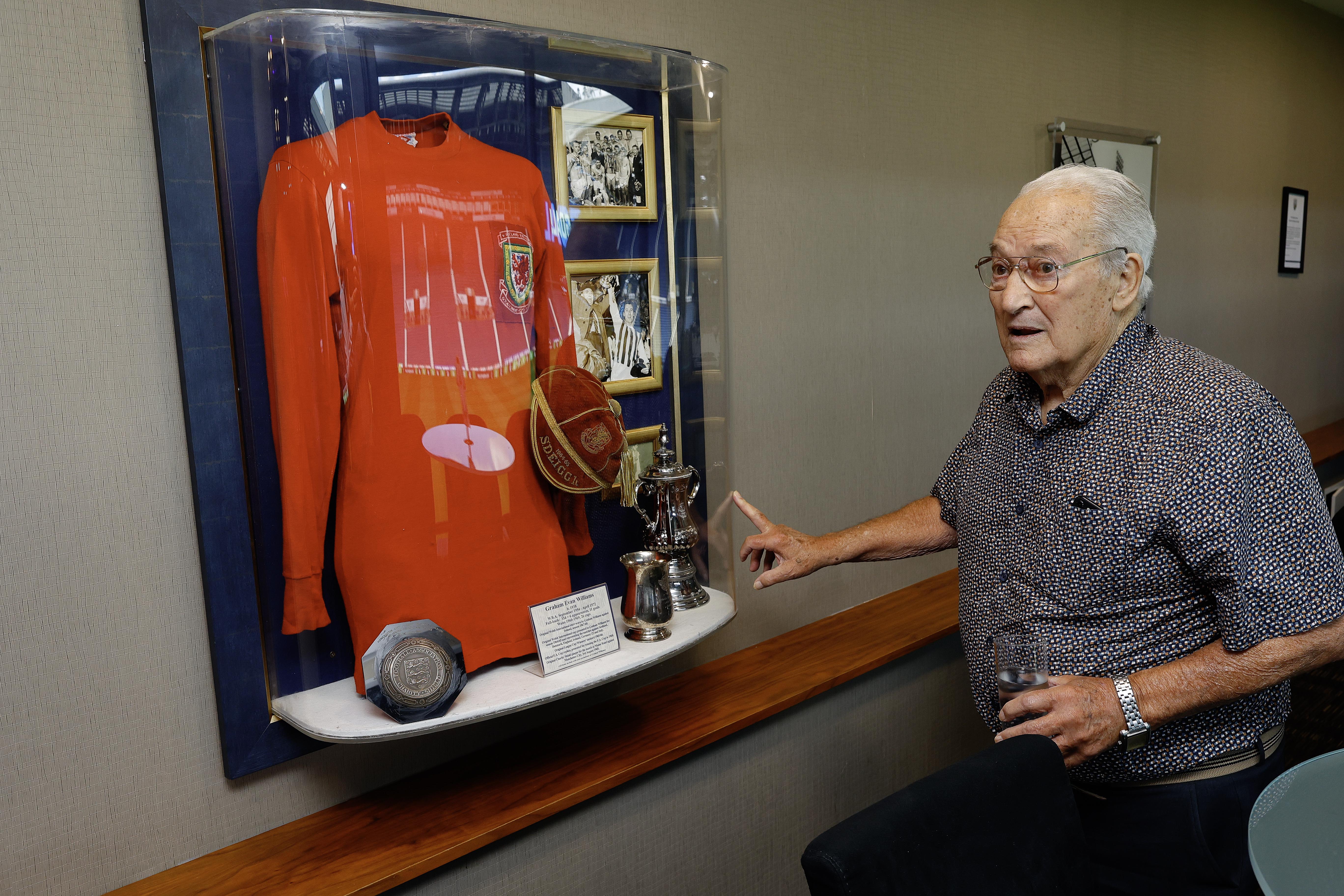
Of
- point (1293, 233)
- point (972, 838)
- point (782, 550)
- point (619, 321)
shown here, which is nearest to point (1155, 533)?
point (972, 838)

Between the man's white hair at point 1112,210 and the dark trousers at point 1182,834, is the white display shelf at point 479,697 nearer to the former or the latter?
the dark trousers at point 1182,834

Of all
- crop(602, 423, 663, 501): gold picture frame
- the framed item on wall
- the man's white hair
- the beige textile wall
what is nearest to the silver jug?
crop(602, 423, 663, 501): gold picture frame

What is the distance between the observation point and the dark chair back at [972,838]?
989 millimetres

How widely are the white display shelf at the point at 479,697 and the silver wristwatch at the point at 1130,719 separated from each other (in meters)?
0.65

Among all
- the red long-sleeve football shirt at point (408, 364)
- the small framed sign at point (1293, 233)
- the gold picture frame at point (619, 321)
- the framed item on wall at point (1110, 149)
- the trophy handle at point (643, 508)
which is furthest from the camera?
the small framed sign at point (1293, 233)

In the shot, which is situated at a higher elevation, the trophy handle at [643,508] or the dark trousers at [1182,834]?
the trophy handle at [643,508]

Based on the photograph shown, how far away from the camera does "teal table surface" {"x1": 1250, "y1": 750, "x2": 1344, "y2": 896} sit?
3.57 feet

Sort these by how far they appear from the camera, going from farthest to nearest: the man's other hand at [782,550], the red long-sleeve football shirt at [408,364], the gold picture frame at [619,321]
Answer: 1. the man's other hand at [782,550]
2. the gold picture frame at [619,321]
3. the red long-sleeve football shirt at [408,364]

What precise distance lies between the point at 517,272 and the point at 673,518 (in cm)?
53

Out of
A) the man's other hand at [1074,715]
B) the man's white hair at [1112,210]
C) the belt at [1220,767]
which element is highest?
the man's white hair at [1112,210]

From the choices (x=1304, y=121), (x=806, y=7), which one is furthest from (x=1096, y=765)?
(x=1304, y=121)

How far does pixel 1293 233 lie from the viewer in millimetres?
4352

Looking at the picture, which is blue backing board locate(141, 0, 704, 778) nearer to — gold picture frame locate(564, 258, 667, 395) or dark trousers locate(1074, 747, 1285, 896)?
gold picture frame locate(564, 258, 667, 395)

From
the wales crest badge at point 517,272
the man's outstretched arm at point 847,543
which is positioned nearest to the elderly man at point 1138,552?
the man's outstretched arm at point 847,543
